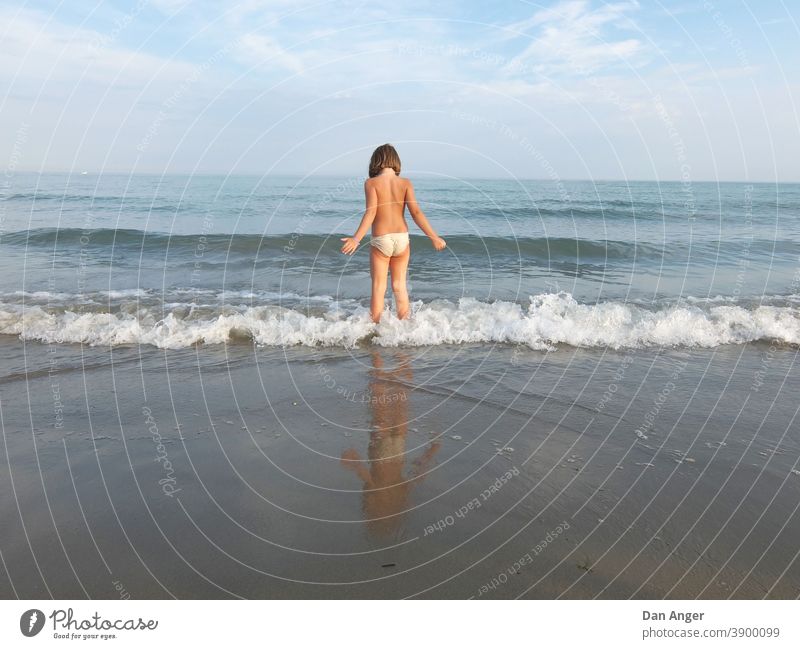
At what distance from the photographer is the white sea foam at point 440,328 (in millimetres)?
7730

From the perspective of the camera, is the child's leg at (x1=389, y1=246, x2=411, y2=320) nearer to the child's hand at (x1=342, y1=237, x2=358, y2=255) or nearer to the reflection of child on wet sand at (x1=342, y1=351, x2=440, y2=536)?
the child's hand at (x1=342, y1=237, x2=358, y2=255)

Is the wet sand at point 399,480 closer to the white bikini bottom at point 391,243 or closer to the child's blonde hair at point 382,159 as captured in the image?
the white bikini bottom at point 391,243

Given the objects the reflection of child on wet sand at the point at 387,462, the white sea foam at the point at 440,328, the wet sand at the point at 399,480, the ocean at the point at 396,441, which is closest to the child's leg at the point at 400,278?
the white sea foam at the point at 440,328

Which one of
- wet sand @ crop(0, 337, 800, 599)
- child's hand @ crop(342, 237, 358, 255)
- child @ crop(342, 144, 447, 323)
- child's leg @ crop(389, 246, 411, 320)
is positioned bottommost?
wet sand @ crop(0, 337, 800, 599)

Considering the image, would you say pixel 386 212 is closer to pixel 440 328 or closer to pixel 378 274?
pixel 378 274

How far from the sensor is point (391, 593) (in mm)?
2928

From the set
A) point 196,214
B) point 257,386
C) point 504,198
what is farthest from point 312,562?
point 504,198

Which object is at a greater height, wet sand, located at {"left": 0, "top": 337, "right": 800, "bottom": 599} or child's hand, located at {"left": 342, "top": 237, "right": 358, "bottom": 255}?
child's hand, located at {"left": 342, "top": 237, "right": 358, "bottom": 255}

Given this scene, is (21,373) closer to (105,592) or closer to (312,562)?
(105,592)

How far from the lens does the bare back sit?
7.62m

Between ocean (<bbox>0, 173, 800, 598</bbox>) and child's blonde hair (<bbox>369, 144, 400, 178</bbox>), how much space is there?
7.25 ft

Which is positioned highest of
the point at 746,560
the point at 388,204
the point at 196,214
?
the point at 196,214

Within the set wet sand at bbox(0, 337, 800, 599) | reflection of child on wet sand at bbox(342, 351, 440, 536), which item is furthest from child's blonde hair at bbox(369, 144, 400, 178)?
reflection of child on wet sand at bbox(342, 351, 440, 536)

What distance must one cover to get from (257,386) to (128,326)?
3.11 m
